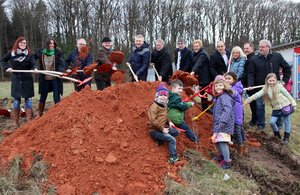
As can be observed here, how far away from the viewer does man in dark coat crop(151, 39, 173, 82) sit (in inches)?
257

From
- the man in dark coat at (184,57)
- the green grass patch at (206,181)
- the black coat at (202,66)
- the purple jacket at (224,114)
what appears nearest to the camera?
the green grass patch at (206,181)

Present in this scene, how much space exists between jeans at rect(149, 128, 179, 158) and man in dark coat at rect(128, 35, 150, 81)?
92.1 inches

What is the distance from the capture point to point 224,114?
4281 millimetres

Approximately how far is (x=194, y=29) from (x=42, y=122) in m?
34.7

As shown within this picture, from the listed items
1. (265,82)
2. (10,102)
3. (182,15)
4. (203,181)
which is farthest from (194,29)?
(203,181)

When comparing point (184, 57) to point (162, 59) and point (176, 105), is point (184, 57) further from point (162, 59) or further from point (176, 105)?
point (176, 105)

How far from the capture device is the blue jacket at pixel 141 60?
623 centimetres

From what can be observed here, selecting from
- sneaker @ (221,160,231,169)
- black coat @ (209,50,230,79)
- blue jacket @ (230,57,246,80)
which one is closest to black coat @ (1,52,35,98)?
black coat @ (209,50,230,79)

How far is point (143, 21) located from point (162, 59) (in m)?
28.1

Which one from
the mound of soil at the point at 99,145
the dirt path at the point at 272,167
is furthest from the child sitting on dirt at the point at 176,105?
the dirt path at the point at 272,167

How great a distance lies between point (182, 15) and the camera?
3638 centimetres

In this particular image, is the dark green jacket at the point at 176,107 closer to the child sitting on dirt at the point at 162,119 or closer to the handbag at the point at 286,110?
the child sitting on dirt at the point at 162,119

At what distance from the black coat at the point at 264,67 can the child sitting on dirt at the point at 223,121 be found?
81.8 inches

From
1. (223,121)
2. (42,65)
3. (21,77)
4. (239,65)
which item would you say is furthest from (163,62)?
(21,77)
